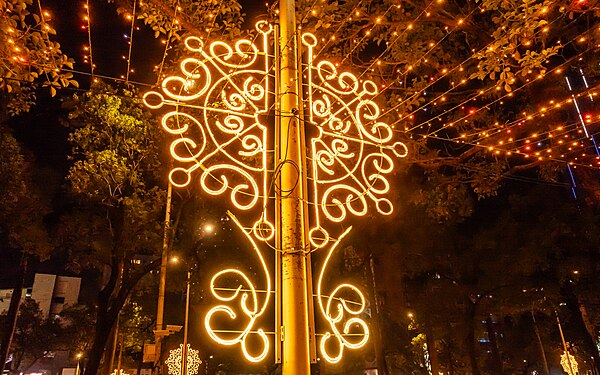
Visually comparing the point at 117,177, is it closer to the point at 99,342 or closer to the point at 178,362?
the point at 99,342

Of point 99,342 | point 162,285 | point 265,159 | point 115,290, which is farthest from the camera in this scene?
point 115,290

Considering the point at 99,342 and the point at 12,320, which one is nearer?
the point at 99,342

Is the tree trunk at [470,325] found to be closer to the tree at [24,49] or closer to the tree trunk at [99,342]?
the tree trunk at [99,342]

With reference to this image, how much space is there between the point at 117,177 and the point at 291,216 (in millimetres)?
10848

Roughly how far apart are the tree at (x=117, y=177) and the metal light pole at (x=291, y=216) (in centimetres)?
861

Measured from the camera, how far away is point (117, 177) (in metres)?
12.9

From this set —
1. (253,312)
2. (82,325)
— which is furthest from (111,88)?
(82,325)

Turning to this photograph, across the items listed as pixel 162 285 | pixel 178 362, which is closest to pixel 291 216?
pixel 162 285

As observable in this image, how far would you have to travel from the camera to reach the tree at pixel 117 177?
A: 12.5 metres

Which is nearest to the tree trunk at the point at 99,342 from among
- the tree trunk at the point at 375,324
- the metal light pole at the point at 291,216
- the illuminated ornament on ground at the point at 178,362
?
the illuminated ornament on ground at the point at 178,362

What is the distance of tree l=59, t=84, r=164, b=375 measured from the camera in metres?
12.5

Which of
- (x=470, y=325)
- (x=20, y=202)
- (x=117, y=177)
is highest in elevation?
(x=20, y=202)

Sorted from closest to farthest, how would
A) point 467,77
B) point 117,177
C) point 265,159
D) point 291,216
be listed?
point 291,216, point 265,159, point 467,77, point 117,177

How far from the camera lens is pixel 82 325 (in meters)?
34.5
